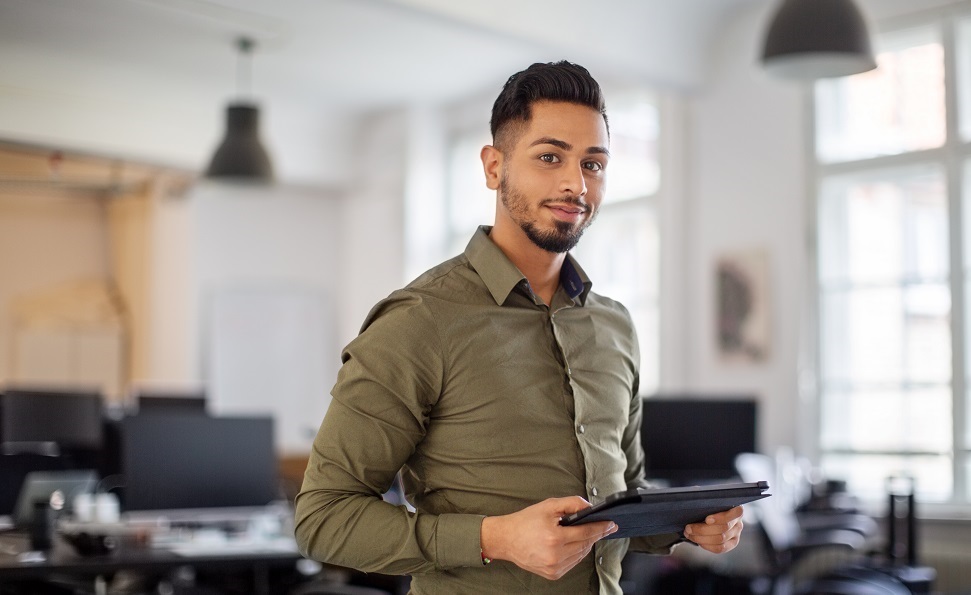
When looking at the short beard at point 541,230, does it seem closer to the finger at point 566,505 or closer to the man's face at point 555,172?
the man's face at point 555,172

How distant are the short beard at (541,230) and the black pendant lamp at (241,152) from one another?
16.2ft

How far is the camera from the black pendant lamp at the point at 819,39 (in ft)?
13.9

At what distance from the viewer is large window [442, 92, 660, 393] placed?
7.54m

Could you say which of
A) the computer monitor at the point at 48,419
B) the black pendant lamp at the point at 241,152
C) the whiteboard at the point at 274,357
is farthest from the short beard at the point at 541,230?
the whiteboard at the point at 274,357

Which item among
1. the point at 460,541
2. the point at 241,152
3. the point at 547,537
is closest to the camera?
the point at 547,537

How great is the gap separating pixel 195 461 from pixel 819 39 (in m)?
2.92

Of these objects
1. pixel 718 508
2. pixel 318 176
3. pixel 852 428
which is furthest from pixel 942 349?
pixel 318 176

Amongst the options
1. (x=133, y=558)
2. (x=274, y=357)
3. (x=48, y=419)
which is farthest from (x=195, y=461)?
(x=274, y=357)

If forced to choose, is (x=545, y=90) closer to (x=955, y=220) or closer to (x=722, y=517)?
(x=722, y=517)

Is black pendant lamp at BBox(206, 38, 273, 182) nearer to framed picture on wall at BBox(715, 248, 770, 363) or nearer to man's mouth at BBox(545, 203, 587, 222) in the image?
framed picture on wall at BBox(715, 248, 770, 363)

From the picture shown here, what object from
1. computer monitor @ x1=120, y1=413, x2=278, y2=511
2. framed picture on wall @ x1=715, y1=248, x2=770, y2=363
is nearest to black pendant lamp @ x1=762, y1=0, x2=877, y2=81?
framed picture on wall @ x1=715, y1=248, x2=770, y2=363

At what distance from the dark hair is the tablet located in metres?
0.60

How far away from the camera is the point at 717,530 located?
167 centimetres

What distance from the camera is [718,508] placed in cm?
163
